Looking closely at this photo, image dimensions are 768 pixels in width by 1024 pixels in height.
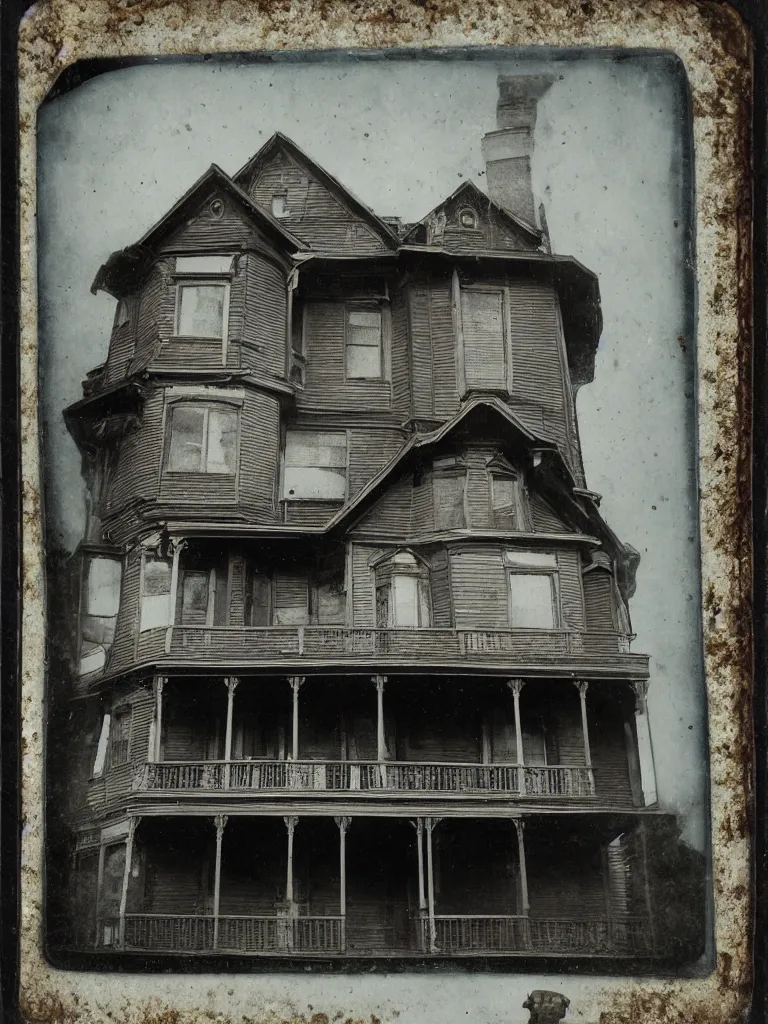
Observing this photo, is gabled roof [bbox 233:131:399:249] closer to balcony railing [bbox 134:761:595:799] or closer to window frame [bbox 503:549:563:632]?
window frame [bbox 503:549:563:632]

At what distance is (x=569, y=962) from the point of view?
14.8 feet

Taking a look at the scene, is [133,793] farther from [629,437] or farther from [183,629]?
[629,437]

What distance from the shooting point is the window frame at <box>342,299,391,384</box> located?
5320mm

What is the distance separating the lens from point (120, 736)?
4.71 meters

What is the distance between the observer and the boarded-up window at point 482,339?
17.0 ft

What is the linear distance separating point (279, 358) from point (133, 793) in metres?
2.00

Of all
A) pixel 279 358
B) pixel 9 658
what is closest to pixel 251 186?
pixel 279 358

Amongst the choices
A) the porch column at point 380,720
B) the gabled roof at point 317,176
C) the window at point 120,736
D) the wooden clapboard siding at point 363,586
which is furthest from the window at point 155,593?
the gabled roof at point 317,176

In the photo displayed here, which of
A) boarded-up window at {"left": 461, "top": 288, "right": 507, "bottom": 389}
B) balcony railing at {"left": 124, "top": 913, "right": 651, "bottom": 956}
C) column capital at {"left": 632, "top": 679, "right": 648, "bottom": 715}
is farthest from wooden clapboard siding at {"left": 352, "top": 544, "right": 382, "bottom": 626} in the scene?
balcony railing at {"left": 124, "top": 913, "right": 651, "bottom": 956}

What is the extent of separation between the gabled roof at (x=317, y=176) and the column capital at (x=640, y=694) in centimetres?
218

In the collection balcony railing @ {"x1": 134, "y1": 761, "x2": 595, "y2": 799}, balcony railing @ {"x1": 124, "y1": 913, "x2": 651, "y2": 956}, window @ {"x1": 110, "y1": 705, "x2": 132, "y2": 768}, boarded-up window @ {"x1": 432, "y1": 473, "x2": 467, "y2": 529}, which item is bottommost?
balcony railing @ {"x1": 124, "y1": 913, "x2": 651, "y2": 956}

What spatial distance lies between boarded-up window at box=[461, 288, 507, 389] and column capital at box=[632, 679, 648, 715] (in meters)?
1.46

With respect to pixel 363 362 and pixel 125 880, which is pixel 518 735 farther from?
pixel 363 362

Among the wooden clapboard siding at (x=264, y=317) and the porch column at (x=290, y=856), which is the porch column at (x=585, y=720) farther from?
the wooden clapboard siding at (x=264, y=317)
